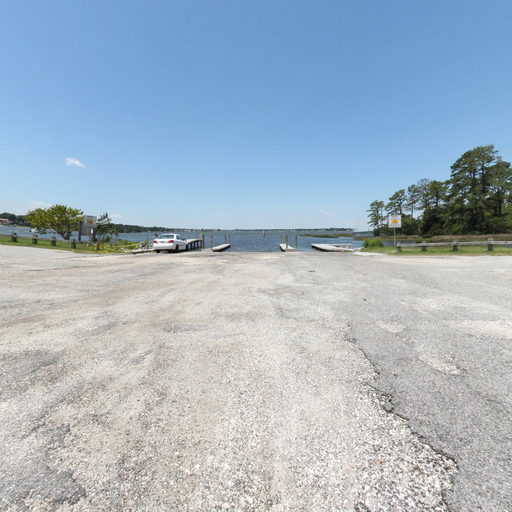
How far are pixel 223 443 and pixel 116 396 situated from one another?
1255 millimetres

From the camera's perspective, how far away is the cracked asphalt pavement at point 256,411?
151 centimetres

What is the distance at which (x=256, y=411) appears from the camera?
87.4 inches

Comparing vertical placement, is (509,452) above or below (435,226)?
below

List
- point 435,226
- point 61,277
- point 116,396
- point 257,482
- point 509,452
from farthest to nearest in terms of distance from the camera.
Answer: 1. point 435,226
2. point 61,277
3. point 116,396
4. point 509,452
5. point 257,482

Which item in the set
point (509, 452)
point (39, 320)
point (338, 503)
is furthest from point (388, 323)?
point (39, 320)

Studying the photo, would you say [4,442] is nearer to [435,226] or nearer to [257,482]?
[257,482]

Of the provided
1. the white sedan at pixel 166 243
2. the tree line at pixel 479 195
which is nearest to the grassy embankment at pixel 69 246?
the white sedan at pixel 166 243

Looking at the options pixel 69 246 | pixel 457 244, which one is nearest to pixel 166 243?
pixel 69 246

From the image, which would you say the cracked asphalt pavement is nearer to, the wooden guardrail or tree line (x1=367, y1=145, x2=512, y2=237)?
the wooden guardrail

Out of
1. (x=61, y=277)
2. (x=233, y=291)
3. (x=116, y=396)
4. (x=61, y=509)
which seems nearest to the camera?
(x=61, y=509)

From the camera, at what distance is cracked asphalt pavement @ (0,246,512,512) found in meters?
1.51

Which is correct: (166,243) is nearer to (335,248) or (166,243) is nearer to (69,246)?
(69,246)

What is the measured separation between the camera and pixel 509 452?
177 cm

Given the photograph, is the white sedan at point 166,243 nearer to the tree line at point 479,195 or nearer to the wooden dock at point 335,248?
the wooden dock at point 335,248
